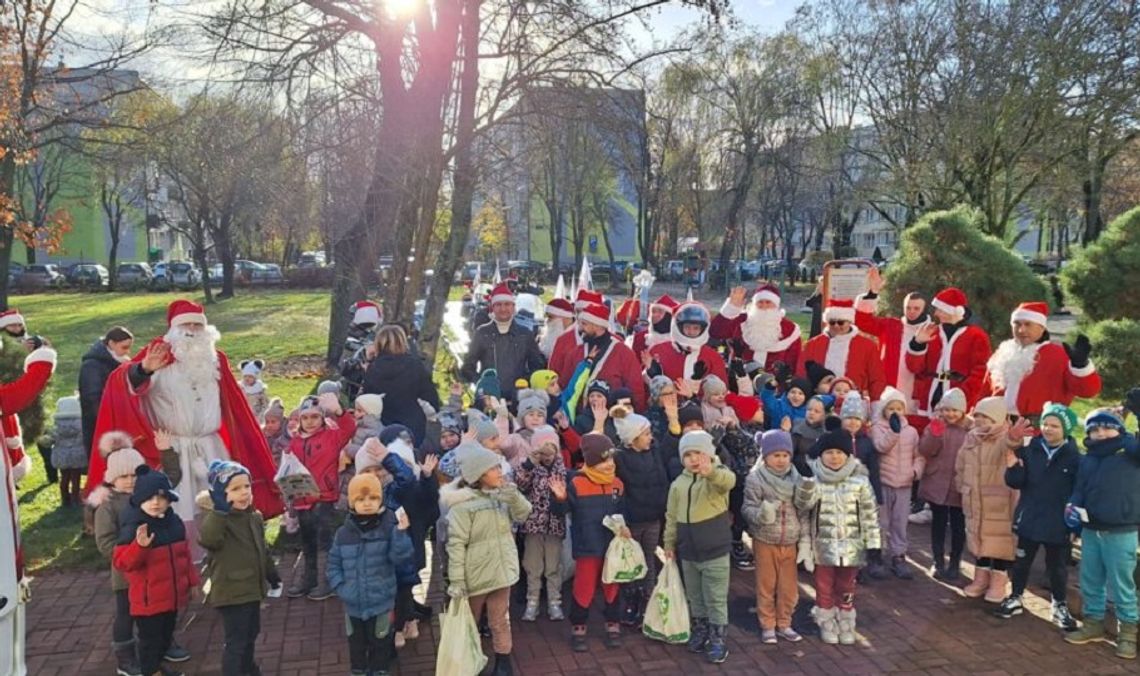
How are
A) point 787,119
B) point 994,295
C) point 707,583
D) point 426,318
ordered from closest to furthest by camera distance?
point 707,583, point 994,295, point 426,318, point 787,119

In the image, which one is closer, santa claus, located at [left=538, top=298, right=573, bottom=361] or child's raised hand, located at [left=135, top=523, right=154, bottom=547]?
child's raised hand, located at [left=135, top=523, right=154, bottom=547]

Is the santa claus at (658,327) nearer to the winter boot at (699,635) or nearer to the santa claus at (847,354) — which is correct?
the santa claus at (847,354)

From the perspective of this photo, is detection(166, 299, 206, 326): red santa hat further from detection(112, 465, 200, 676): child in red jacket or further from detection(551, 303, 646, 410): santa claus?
detection(551, 303, 646, 410): santa claus

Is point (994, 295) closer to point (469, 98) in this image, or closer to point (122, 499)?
point (469, 98)

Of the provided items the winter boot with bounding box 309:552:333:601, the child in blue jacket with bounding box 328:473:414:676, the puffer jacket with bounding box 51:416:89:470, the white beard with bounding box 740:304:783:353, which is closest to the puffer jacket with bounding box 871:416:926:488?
the white beard with bounding box 740:304:783:353

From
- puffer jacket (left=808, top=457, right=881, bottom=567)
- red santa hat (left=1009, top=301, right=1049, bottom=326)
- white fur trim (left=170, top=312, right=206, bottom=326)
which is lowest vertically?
puffer jacket (left=808, top=457, right=881, bottom=567)

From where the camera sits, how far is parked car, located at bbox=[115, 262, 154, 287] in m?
40.2

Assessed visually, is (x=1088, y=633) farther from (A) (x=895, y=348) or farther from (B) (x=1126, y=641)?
(A) (x=895, y=348)

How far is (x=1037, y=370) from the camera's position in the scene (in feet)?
20.5

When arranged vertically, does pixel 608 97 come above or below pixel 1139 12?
below

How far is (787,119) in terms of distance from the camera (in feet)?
117

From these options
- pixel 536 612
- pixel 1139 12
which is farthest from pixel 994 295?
pixel 1139 12

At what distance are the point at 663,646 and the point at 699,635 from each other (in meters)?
0.24

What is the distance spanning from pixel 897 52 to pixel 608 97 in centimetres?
1694
